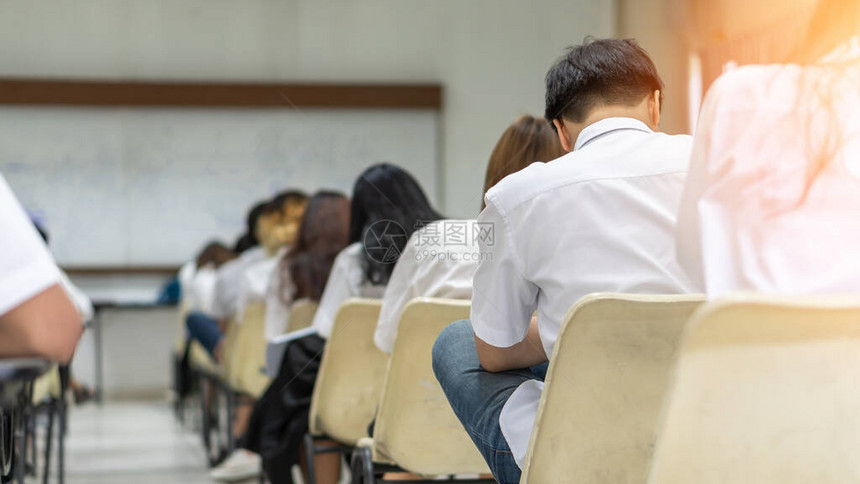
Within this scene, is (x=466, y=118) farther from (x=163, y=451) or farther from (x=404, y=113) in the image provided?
(x=163, y=451)

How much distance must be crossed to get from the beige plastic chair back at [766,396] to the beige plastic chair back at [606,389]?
0.52ft

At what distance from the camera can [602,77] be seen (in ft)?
4.21

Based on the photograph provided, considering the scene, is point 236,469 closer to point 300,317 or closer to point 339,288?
point 300,317

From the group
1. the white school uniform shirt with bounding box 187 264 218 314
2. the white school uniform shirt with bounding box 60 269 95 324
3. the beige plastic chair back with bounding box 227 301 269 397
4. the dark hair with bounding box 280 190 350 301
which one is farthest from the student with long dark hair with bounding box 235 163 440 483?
the white school uniform shirt with bounding box 187 264 218 314

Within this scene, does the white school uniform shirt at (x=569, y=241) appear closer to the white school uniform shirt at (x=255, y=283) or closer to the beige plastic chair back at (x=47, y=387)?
the beige plastic chair back at (x=47, y=387)

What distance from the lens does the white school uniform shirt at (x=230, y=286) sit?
13.3 ft

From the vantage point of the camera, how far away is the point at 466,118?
5.26 meters

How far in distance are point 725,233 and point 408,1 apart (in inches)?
178

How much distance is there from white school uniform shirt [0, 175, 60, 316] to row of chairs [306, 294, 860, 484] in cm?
50

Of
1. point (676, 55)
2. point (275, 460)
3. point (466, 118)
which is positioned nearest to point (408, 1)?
point (466, 118)

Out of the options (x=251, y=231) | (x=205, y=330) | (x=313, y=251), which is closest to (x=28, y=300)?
(x=313, y=251)

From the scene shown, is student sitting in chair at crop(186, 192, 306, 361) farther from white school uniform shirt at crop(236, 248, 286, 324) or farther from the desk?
the desk

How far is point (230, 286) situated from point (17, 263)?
10.7ft

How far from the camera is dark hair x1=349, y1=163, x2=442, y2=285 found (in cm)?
217
